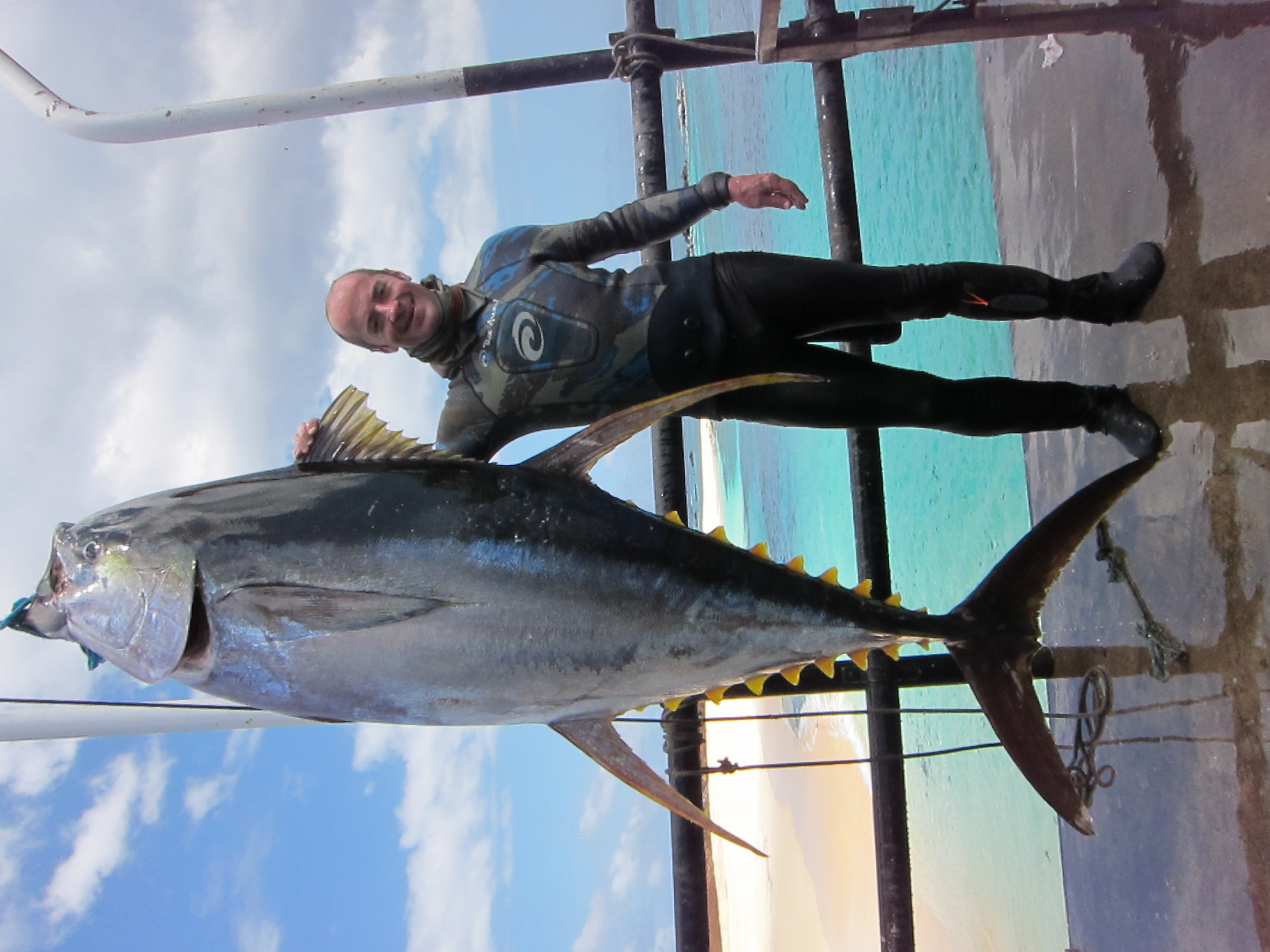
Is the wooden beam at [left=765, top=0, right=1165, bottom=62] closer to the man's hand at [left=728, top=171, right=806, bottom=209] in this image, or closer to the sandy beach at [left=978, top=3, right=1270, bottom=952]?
the sandy beach at [left=978, top=3, right=1270, bottom=952]

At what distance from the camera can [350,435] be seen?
62.1 inches

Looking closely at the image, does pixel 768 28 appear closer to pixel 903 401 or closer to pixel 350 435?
pixel 903 401

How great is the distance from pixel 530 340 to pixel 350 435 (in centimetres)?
78

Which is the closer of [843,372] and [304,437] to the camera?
[304,437]

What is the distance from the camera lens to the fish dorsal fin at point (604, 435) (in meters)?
1.40

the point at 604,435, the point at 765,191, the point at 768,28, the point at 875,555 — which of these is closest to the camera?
the point at 604,435

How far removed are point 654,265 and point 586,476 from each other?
3.51ft

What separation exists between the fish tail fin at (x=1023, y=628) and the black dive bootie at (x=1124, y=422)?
28.3 inches

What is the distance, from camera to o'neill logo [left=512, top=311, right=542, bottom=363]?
7.33 ft

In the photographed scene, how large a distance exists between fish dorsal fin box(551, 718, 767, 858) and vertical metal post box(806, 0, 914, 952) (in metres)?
1.41

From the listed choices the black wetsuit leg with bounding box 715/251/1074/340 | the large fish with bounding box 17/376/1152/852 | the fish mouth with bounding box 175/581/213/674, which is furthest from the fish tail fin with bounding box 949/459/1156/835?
the fish mouth with bounding box 175/581/213/674

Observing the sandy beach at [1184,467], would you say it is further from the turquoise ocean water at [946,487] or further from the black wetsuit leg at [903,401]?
the turquoise ocean water at [946,487]

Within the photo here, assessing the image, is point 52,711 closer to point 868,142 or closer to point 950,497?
point 950,497

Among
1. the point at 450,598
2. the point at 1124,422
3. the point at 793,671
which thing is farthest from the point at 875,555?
the point at 450,598
